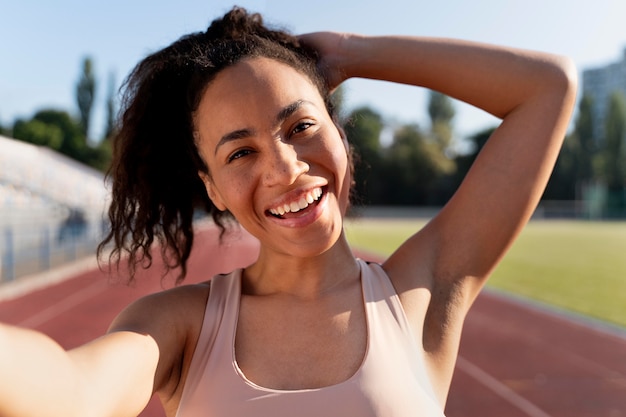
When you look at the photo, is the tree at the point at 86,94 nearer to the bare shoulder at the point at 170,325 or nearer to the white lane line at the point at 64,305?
the white lane line at the point at 64,305

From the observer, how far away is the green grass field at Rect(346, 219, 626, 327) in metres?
11.0

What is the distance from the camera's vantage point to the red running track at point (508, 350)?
574cm

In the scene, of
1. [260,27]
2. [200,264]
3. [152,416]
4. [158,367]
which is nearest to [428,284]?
[158,367]

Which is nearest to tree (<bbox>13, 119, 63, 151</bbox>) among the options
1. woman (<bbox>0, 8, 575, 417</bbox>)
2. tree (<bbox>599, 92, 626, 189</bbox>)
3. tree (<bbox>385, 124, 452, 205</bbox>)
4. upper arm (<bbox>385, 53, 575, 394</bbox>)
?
woman (<bbox>0, 8, 575, 417</bbox>)

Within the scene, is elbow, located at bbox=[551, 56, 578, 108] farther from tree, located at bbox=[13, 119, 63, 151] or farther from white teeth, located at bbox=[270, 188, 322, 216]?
tree, located at bbox=[13, 119, 63, 151]

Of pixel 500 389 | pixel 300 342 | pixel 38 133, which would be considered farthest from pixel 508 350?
pixel 38 133

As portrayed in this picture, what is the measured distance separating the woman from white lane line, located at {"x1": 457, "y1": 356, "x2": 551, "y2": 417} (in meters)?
4.58

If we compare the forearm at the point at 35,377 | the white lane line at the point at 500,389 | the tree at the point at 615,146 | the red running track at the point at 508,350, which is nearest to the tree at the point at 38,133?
the red running track at the point at 508,350

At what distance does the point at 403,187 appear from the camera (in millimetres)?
48406

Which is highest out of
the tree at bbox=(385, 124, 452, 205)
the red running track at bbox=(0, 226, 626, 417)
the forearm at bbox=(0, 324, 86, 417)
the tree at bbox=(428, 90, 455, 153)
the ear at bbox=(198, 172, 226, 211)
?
the ear at bbox=(198, 172, 226, 211)

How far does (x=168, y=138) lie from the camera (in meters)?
1.65

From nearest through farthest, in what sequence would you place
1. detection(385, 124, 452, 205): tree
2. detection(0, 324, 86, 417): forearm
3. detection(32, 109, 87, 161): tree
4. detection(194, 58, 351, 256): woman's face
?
detection(0, 324, 86, 417): forearm, detection(194, 58, 351, 256): woman's face, detection(32, 109, 87, 161): tree, detection(385, 124, 452, 205): tree

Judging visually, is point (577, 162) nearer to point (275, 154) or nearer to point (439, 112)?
point (439, 112)

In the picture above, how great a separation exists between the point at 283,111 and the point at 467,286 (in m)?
0.62
